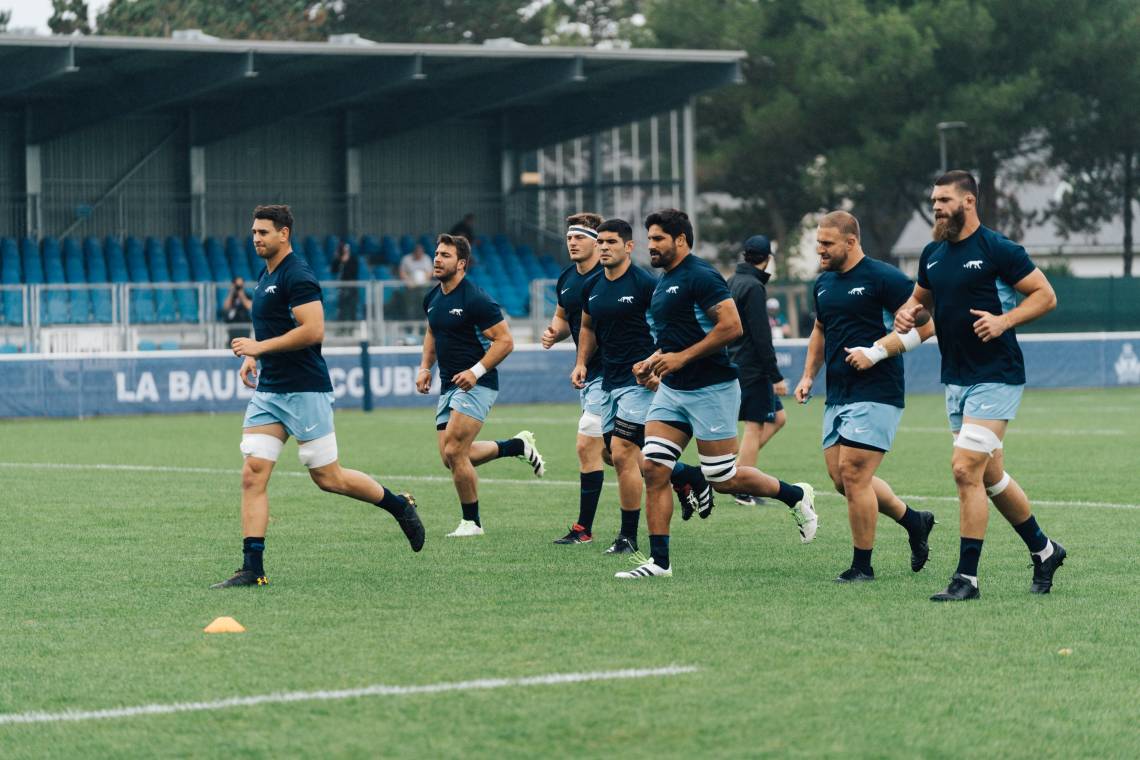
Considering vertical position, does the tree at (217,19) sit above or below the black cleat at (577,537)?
above

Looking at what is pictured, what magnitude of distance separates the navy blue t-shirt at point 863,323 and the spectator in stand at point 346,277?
73.2 feet

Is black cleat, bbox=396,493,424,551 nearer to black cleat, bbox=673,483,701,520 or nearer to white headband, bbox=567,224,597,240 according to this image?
black cleat, bbox=673,483,701,520

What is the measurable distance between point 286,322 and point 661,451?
2146mm

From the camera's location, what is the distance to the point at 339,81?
1515 inches

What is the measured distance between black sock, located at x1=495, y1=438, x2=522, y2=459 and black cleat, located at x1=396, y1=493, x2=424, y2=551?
8.77ft

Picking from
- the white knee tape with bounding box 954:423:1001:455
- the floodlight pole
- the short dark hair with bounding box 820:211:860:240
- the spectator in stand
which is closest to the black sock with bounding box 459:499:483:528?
the short dark hair with bounding box 820:211:860:240

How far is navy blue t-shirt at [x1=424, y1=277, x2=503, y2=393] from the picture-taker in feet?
41.4

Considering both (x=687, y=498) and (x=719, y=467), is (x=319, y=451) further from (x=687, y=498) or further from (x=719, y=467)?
(x=687, y=498)

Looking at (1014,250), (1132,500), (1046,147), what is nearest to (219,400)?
(1132,500)

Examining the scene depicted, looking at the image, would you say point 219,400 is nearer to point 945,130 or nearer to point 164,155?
point 164,155

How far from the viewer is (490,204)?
45.2m

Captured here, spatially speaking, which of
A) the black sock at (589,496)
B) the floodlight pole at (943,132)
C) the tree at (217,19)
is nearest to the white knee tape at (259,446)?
the black sock at (589,496)

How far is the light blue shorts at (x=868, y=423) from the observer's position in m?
9.89

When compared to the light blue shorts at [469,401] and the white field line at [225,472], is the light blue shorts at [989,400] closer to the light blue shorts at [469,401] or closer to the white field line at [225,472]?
the light blue shorts at [469,401]
